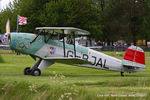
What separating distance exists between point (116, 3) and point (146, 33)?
8.02m

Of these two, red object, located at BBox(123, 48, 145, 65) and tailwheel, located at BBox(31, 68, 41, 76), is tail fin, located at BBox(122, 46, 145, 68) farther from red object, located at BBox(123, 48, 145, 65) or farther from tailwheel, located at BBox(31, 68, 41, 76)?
tailwheel, located at BBox(31, 68, 41, 76)

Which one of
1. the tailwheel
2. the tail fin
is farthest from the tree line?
the tailwheel

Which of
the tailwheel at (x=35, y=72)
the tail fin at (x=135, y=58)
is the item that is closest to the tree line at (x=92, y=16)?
the tail fin at (x=135, y=58)

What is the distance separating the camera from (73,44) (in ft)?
63.6

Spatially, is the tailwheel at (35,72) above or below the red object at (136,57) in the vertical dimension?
below

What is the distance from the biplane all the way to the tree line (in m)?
42.2

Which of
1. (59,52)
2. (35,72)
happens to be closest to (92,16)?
(59,52)

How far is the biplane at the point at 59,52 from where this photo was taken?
61.3 ft

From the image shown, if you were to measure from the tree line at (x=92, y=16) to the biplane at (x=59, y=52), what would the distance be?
4215cm

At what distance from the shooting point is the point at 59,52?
19219mm

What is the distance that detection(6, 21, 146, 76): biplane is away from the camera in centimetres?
1869

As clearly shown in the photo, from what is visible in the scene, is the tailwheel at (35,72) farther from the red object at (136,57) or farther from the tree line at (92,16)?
the tree line at (92,16)

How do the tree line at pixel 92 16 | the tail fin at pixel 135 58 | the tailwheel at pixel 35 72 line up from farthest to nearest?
the tree line at pixel 92 16
the tail fin at pixel 135 58
the tailwheel at pixel 35 72

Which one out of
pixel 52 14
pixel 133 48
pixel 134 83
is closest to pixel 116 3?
pixel 52 14
